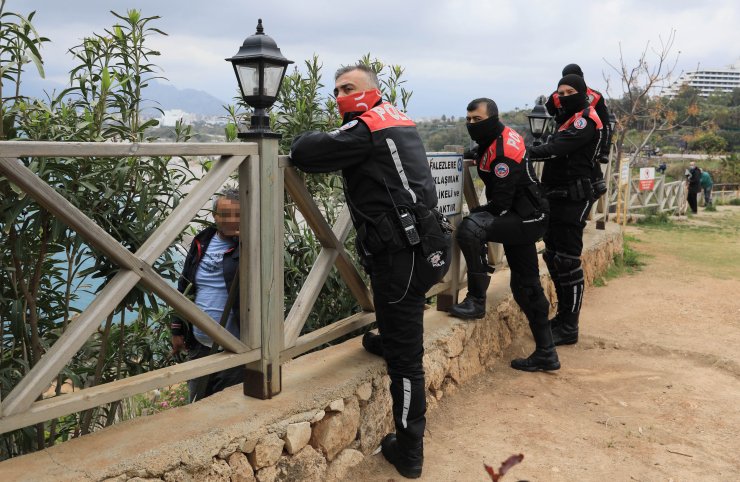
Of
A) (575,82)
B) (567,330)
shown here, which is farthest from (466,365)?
(575,82)

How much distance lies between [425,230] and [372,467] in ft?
4.12

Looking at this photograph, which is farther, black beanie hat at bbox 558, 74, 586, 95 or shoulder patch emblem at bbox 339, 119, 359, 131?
black beanie hat at bbox 558, 74, 586, 95

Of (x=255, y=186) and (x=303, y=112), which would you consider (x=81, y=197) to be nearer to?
(x=255, y=186)

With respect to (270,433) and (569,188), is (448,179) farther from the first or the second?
(270,433)

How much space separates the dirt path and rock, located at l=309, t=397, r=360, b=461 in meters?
0.19

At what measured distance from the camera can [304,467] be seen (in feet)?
10.0

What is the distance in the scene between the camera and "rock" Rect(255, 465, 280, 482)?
112 inches

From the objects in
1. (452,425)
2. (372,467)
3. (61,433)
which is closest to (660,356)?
(452,425)

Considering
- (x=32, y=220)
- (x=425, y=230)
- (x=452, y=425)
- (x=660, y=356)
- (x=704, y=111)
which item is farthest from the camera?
(x=704, y=111)

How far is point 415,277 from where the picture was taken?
3119 mm

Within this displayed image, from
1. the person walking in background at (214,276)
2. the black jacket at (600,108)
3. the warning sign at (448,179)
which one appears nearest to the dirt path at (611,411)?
the person walking in background at (214,276)

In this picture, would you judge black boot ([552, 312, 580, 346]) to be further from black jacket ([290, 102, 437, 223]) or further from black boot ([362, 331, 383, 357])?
black jacket ([290, 102, 437, 223])

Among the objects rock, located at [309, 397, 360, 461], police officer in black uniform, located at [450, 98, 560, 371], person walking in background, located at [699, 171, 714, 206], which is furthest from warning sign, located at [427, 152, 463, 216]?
person walking in background, located at [699, 171, 714, 206]

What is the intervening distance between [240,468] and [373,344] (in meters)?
1.18
